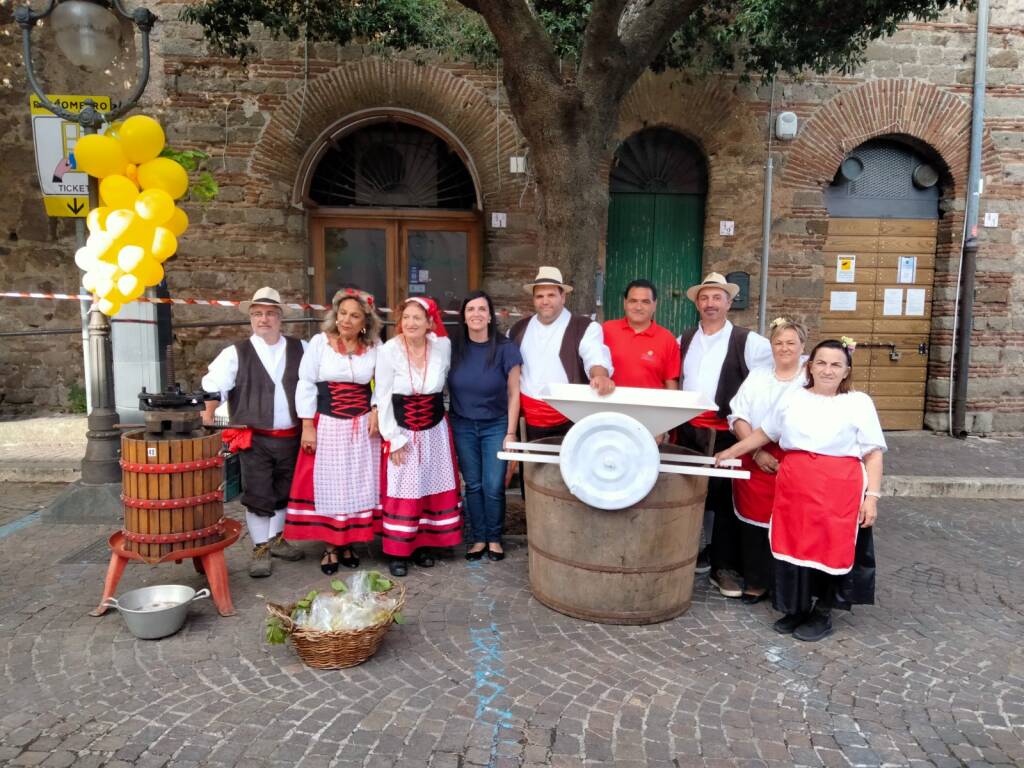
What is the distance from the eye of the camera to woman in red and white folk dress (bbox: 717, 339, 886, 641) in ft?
11.8

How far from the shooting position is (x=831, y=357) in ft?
11.8

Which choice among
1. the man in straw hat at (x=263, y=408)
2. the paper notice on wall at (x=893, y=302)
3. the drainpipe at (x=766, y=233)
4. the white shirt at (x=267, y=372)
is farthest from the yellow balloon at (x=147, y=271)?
the paper notice on wall at (x=893, y=302)

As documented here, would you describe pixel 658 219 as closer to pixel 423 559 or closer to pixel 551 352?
pixel 551 352

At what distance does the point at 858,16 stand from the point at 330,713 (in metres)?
7.46

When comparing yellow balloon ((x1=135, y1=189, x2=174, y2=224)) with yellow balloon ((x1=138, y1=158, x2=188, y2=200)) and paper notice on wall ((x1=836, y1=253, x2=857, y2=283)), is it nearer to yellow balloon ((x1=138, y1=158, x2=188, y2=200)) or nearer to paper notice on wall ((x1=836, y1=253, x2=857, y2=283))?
yellow balloon ((x1=138, y1=158, x2=188, y2=200))

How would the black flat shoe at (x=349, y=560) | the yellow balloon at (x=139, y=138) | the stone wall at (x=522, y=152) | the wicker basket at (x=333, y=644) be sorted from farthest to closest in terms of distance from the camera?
the stone wall at (x=522, y=152) < the black flat shoe at (x=349, y=560) < the yellow balloon at (x=139, y=138) < the wicker basket at (x=333, y=644)

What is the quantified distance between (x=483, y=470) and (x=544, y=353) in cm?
88

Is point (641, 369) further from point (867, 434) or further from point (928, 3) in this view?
point (928, 3)

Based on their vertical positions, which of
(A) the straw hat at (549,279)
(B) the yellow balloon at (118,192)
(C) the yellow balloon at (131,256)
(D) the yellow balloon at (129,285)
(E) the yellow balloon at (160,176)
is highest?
(E) the yellow balloon at (160,176)

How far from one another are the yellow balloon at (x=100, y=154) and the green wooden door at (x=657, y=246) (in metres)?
5.95

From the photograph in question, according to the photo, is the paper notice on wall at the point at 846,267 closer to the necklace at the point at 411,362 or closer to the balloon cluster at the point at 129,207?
the necklace at the point at 411,362

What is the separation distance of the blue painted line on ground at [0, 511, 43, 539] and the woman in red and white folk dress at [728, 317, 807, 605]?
520 centimetres

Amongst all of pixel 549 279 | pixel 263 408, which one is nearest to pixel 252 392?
pixel 263 408

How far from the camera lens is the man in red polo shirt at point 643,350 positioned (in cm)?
459
